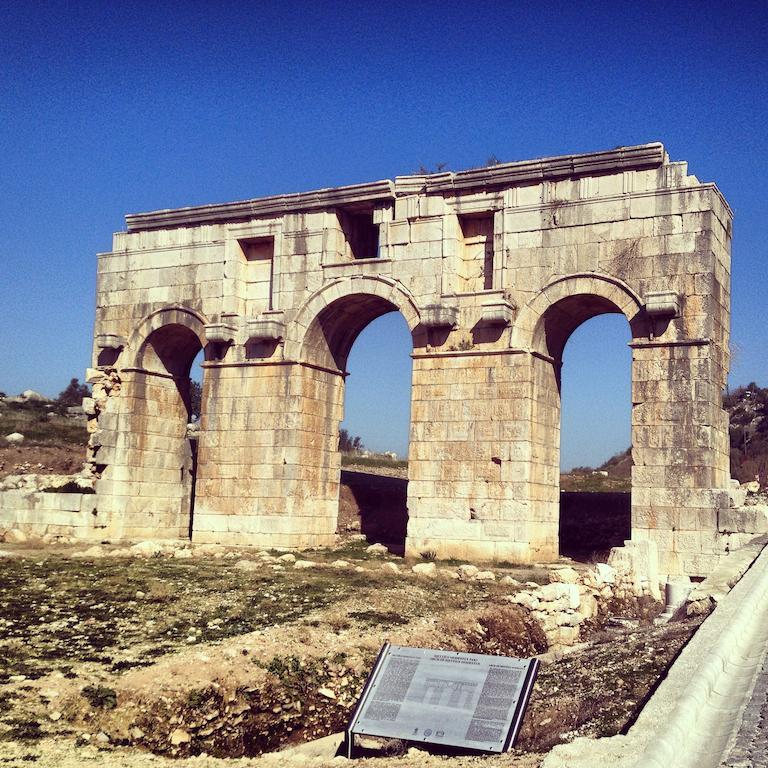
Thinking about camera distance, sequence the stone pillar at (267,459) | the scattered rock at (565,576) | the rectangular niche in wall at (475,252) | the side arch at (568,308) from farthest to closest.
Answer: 1. the stone pillar at (267,459)
2. the rectangular niche in wall at (475,252)
3. the side arch at (568,308)
4. the scattered rock at (565,576)

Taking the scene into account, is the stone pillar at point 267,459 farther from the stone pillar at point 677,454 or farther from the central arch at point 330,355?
the stone pillar at point 677,454

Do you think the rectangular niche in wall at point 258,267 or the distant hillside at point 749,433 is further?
the distant hillside at point 749,433

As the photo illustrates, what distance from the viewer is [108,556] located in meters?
14.8

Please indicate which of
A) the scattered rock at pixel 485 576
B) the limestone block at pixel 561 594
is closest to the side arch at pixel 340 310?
the scattered rock at pixel 485 576

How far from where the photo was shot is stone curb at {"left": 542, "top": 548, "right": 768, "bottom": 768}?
15.1 ft

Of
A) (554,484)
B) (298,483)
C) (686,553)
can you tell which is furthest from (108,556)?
(686,553)

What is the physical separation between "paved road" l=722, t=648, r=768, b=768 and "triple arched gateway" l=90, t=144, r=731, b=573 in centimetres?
871

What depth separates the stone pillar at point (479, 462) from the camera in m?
15.2

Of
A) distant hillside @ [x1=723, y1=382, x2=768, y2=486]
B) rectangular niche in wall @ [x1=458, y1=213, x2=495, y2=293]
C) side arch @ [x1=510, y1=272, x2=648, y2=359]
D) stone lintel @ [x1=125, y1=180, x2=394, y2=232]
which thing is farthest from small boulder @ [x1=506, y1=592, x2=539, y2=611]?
distant hillside @ [x1=723, y1=382, x2=768, y2=486]

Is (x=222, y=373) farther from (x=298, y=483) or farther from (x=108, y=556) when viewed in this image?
(x=108, y=556)

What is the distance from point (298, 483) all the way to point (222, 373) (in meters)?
2.62

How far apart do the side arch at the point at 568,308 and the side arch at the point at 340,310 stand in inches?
77.1

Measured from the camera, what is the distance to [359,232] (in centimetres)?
1831

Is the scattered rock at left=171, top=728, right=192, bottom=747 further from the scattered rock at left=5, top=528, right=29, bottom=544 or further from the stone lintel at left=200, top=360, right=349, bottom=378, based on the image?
the scattered rock at left=5, top=528, right=29, bottom=544
